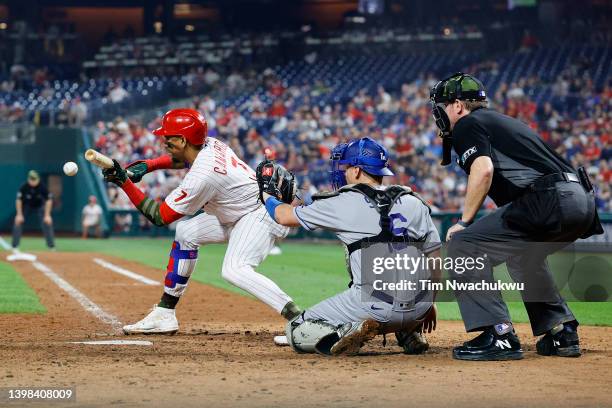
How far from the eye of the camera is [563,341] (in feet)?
20.9

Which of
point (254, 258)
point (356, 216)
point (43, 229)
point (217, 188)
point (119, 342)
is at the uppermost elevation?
point (217, 188)

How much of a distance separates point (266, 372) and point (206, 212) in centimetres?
215

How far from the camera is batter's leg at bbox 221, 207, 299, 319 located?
7.03m

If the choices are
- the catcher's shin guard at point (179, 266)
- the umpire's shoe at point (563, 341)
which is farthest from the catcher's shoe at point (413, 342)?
the catcher's shin guard at point (179, 266)

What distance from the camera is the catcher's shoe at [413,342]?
255 inches

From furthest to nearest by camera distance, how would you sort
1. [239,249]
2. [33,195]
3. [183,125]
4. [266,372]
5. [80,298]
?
[33,195] → [80,298] → [183,125] → [239,249] → [266,372]

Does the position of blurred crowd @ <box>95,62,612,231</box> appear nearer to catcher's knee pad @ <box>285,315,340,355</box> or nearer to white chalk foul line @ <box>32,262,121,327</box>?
white chalk foul line @ <box>32,262,121,327</box>

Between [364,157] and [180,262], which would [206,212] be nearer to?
[180,262]

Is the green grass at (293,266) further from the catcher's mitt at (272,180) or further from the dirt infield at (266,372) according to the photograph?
the catcher's mitt at (272,180)

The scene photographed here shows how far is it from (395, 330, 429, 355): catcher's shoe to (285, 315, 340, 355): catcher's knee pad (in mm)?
479

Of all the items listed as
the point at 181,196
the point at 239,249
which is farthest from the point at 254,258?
the point at 181,196

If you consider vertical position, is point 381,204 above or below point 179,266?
above

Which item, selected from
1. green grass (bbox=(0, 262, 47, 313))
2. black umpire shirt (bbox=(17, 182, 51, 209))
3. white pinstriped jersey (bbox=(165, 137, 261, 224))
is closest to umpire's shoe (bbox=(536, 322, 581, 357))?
white pinstriped jersey (bbox=(165, 137, 261, 224))

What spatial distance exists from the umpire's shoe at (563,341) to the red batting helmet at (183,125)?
2896mm
